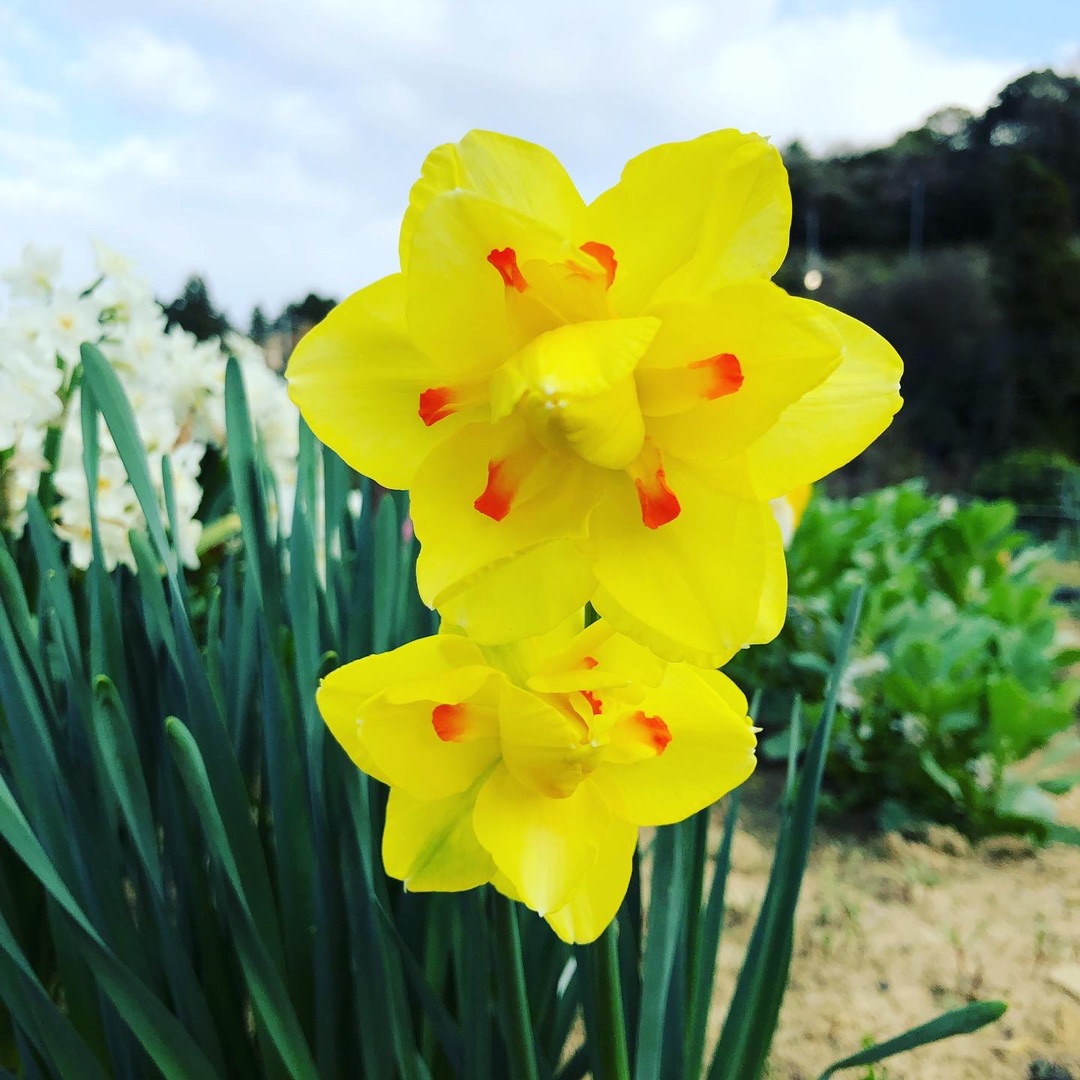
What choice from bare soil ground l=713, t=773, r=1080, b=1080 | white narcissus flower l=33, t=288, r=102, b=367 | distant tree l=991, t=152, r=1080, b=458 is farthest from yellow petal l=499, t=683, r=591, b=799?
distant tree l=991, t=152, r=1080, b=458

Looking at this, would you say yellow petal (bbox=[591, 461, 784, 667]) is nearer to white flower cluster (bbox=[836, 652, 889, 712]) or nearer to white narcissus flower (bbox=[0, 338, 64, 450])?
white narcissus flower (bbox=[0, 338, 64, 450])

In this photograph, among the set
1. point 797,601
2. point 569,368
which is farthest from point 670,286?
point 797,601

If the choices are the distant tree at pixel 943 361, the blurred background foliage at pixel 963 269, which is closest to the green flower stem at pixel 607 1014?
the blurred background foliage at pixel 963 269

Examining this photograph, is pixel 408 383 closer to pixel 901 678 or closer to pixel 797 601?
pixel 901 678

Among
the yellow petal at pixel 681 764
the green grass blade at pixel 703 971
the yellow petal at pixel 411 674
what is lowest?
the green grass blade at pixel 703 971

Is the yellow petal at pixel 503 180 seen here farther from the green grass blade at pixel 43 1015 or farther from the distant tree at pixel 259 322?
the distant tree at pixel 259 322

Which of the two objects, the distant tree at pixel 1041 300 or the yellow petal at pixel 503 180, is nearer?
the yellow petal at pixel 503 180
